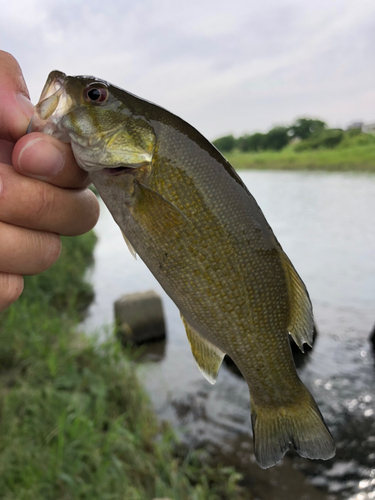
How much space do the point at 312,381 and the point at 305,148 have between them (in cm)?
5180

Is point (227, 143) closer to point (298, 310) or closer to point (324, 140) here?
point (324, 140)

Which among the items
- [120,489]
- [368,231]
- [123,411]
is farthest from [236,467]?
[368,231]

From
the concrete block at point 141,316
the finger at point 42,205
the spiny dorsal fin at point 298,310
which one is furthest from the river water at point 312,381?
the finger at point 42,205

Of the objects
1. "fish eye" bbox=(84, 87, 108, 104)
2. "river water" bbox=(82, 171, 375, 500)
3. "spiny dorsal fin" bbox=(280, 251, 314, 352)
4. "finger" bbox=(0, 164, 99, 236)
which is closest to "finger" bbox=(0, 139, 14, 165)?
"finger" bbox=(0, 164, 99, 236)

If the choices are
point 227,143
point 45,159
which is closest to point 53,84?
point 45,159

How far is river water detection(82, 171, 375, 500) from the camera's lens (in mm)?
5824

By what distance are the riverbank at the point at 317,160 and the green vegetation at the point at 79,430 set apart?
1063 inches

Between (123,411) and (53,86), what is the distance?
16.1 feet

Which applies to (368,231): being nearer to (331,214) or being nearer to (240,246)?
(331,214)

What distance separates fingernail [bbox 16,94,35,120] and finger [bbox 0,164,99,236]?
0.23 m

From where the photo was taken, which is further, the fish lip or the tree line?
the tree line

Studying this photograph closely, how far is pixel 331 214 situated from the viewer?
25.4 meters

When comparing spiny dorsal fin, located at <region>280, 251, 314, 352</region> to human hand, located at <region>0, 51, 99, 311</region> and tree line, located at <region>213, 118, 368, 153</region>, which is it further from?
tree line, located at <region>213, 118, 368, 153</region>

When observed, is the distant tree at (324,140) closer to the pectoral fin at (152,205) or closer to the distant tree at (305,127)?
the distant tree at (305,127)
